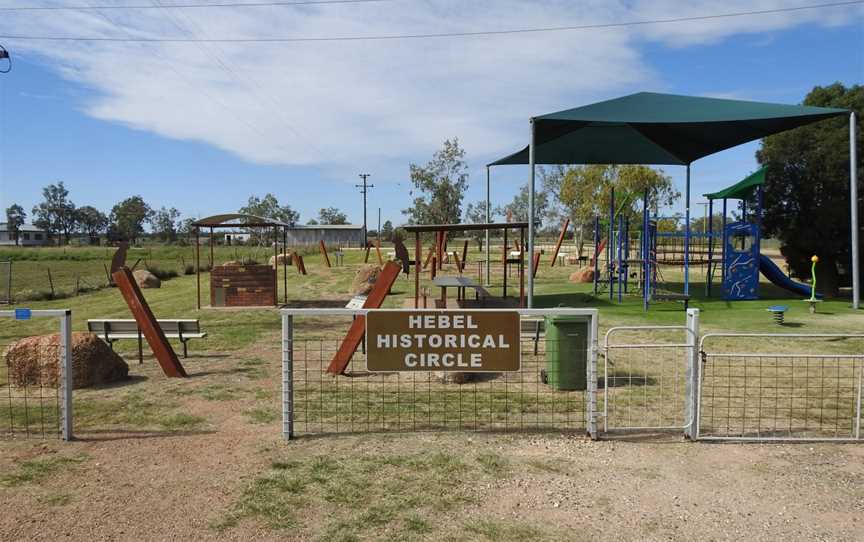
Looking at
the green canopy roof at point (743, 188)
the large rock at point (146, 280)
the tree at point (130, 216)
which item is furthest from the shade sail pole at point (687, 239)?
the tree at point (130, 216)

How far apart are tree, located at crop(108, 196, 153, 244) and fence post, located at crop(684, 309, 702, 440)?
126m

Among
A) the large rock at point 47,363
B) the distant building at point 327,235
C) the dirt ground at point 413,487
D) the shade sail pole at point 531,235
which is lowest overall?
the dirt ground at point 413,487

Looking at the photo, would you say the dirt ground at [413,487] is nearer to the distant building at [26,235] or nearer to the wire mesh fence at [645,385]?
the wire mesh fence at [645,385]

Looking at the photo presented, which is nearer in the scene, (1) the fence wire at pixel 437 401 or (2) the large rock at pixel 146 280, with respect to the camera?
(1) the fence wire at pixel 437 401

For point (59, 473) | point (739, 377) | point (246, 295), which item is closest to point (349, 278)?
point (246, 295)

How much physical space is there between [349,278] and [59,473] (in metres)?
20.9

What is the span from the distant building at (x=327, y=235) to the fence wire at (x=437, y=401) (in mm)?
72750

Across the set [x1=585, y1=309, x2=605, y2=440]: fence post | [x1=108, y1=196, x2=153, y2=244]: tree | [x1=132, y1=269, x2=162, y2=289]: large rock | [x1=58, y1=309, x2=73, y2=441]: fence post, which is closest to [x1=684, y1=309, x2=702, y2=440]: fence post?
[x1=585, y1=309, x2=605, y2=440]: fence post

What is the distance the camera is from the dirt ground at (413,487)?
3863 mm

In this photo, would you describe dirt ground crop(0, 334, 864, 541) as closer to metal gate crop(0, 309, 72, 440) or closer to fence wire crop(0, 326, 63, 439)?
metal gate crop(0, 309, 72, 440)

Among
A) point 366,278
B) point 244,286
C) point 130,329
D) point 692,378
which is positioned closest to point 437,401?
point 692,378

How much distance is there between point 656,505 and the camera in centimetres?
421

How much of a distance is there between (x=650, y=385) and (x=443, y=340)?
3.39 metres

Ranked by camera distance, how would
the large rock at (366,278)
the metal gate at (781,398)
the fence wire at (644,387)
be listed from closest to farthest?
the metal gate at (781,398), the fence wire at (644,387), the large rock at (366,278)
